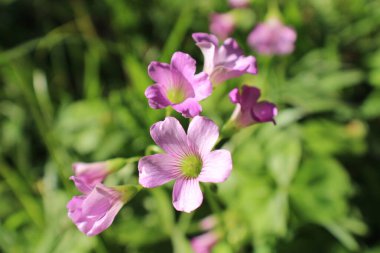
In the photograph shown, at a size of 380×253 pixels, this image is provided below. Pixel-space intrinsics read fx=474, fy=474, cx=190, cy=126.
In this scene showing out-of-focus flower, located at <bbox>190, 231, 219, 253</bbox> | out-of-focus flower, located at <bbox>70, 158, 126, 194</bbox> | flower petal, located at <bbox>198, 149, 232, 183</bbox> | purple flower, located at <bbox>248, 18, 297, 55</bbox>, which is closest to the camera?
flower petal, located at <bbox>198, 149, 232, 183</bbox>

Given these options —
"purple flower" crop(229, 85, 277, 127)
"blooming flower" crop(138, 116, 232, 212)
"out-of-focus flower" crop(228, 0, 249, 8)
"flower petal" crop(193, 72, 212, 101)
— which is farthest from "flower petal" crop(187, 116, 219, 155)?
"out-of-focus flower" crop(228, 0, 249, 8)

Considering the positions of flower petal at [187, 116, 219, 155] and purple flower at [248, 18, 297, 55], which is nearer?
flower petal at [187, 116, 219, 155]

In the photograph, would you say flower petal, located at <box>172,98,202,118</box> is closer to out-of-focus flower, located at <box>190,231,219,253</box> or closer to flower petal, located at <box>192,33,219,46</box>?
flower petal, located at <box>192,33,219,46</box>

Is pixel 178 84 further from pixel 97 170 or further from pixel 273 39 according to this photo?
pixel 273 39

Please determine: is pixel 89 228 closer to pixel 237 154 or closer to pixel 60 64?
pixel 237 154

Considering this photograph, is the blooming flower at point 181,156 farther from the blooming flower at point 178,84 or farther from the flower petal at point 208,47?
the flower petal at point 208,47

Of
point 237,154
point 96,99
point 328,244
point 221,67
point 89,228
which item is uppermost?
point 221,67

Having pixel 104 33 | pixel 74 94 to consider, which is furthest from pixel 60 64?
pixel 104 33
